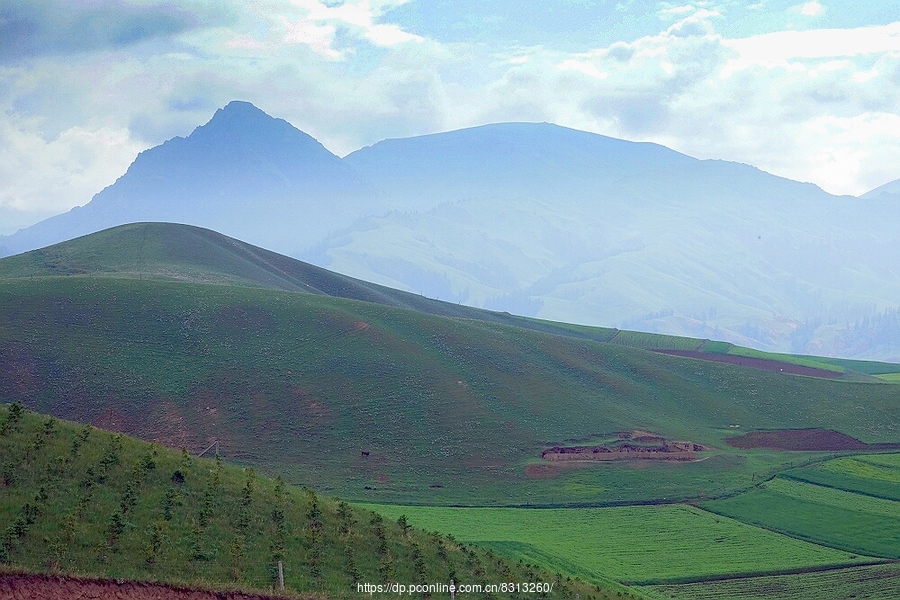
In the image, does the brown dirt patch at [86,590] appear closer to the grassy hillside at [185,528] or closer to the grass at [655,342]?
the grassy hillside at [185,528]

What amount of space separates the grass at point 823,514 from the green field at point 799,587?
620 centimetres

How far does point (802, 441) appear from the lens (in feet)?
300

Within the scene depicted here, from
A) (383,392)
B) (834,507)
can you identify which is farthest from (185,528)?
(383,392)

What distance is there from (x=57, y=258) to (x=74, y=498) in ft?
359

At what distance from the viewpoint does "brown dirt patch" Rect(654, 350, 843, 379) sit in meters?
133

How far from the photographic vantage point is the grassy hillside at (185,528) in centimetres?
2858

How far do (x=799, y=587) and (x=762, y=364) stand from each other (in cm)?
9184

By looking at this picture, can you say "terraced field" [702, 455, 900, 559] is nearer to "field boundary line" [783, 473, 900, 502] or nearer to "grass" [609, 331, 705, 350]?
"field boundary line" [783, 473, 900, 502]

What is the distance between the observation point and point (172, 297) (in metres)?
104

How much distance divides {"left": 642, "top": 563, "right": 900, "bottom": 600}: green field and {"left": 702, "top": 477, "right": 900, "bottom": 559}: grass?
6.20m

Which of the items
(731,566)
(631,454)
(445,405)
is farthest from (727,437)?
(731,566)

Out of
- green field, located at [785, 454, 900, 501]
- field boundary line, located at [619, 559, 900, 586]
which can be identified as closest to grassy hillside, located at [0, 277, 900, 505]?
green field, located at [785, 454, 900, 501]

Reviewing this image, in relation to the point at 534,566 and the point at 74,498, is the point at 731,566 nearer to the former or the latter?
the point at 534,566

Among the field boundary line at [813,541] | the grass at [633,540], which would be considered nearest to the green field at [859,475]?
the field boundary line at [813,541]
